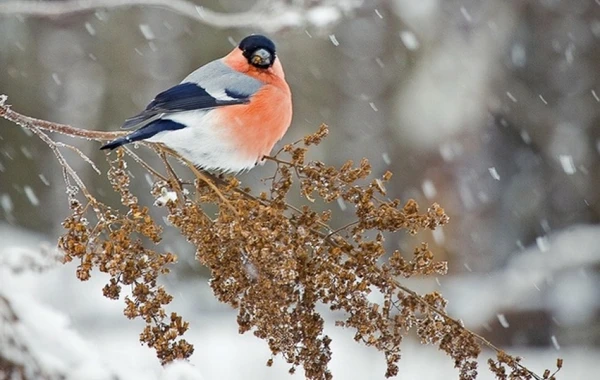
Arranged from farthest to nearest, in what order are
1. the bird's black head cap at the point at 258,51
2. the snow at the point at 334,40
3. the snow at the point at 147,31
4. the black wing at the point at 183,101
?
the snow at the point at 147,31 → the snow at the point at 334,40 → the bird's black head cap at the point at 258,51 → the black wing at the point at 183,101

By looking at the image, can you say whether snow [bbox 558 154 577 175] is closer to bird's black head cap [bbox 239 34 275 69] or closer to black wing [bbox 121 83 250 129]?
bird's black head cap [bbox 239 34 275 69]

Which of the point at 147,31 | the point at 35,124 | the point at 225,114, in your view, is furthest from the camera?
the point at 147,31

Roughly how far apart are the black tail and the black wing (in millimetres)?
28

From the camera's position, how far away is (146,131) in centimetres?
205

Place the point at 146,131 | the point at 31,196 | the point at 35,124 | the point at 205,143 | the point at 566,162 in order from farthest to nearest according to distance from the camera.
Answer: the point at 31,196 < the point at 566,162 < the point at 205,143 < the point at 146,131 < the point at 35,124

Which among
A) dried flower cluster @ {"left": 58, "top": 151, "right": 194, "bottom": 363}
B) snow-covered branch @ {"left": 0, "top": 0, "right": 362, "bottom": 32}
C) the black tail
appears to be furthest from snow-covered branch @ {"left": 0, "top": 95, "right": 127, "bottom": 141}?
snow-covered branch @ {"left": 0, "top": 0, "right": 362, "bottom": 32}

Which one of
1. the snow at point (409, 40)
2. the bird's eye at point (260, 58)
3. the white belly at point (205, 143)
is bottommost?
the white belly at point (205, 143)

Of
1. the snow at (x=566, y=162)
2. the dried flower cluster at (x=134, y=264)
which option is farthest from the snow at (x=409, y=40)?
the dried flower cluster at (x=134, y=264)

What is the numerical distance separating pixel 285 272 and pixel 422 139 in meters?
8.60

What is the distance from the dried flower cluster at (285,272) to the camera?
151 centimetres

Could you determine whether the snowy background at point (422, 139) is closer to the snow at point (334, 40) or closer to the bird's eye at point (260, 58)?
the snow at point (334, 40)

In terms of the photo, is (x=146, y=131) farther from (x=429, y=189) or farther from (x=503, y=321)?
(x=503, y=321)

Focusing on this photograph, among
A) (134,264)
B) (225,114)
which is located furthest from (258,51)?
(134,264)

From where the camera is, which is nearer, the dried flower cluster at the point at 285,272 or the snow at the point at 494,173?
the dried flower cluster at the point at 285,272
